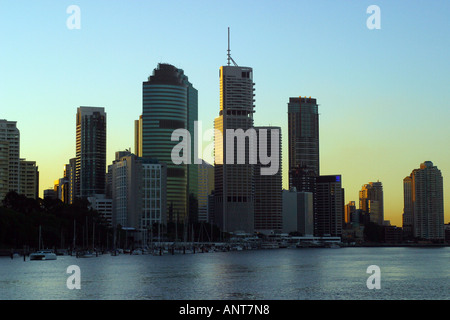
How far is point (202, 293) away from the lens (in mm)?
85250

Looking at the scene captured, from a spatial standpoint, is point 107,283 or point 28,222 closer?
point 107,283
